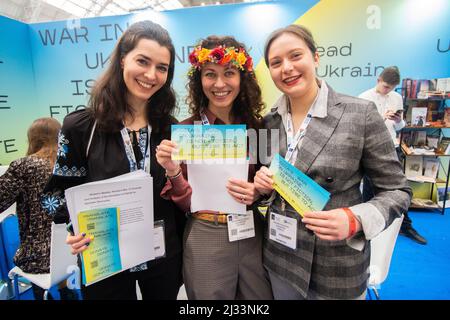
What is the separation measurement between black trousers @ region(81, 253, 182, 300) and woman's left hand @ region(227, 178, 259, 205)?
0.48 metres

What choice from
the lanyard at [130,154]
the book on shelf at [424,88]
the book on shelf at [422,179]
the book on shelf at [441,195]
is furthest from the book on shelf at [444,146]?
the lanyard at [130,154]

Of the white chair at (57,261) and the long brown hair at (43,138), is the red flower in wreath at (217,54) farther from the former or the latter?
the long brown hair at (43,138)

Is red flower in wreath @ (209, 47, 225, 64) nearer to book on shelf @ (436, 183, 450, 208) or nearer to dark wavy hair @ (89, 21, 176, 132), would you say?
dark wavy hair @ (89, 21, 176, 132)

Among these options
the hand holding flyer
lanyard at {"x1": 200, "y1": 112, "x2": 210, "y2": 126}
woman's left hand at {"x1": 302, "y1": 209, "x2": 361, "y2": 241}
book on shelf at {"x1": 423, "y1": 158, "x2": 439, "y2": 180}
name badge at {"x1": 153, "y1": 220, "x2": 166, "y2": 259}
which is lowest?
book on shelf at {"x1": 423, "y1": 158, "x2": 439, "y2": 180}

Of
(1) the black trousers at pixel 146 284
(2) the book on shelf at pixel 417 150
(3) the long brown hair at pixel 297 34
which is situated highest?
(3) the long brown hair at pixel 297 34

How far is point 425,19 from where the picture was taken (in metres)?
4.09

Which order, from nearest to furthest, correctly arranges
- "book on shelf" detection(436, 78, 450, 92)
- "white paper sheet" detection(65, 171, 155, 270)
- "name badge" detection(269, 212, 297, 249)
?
"white paper sheet" detection(65, 171, 155, 270)
"name badge" detection(269, 212, 297, 249)
"book on shelf" detection(436, 78, 450, 92)

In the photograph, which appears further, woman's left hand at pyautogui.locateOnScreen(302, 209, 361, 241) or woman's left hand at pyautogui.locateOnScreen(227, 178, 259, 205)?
A: woman's left hand at pyautogui.locateOnScreen(227, 178, 259, 205)

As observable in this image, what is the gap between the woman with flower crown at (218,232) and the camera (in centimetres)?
126

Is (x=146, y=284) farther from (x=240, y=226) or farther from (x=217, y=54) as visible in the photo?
(x=217, y=54)

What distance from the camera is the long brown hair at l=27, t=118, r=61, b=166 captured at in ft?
6.81

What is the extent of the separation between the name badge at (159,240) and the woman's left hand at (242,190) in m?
0.40

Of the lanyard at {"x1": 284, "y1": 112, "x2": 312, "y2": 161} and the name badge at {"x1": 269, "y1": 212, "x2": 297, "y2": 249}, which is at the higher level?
Result: the lanyard at {"x1": 284, "y1": 112, "x2": 312, "y2": 161}

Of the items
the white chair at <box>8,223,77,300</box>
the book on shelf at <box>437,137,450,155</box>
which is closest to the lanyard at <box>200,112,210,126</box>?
the white chair at <box>8,223,77,300</box>
